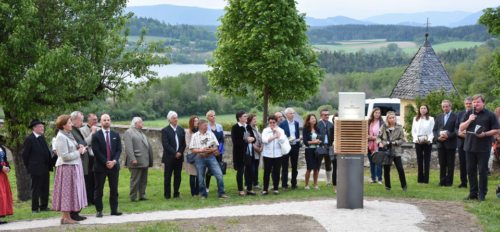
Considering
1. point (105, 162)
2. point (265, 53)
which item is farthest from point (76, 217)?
point (265, 53)

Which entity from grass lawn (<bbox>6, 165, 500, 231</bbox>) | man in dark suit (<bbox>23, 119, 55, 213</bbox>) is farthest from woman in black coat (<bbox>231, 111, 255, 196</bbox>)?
man in dark suit (<bbox>23, 119, 55, 213</bbox>)

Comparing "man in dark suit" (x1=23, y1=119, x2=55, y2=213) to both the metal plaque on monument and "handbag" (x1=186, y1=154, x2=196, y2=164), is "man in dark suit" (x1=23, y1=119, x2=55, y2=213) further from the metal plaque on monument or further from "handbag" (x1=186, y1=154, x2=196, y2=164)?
the metal plaque on monument

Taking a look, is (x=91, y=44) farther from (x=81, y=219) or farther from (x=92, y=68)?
(x=81, y=219)

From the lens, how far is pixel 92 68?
1898 centimetres

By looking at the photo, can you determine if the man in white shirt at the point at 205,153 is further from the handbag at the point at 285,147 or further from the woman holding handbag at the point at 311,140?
the woman holding handbag at the point at 311,140

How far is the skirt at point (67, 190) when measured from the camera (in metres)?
12.8

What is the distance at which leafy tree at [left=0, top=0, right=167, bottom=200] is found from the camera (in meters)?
17.7

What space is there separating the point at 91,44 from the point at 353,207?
930 centimetres

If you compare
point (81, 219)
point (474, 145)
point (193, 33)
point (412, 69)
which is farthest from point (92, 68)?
point (193, 33)

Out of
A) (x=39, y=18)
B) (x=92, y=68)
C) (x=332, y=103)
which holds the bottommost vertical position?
(x=332, y=103)

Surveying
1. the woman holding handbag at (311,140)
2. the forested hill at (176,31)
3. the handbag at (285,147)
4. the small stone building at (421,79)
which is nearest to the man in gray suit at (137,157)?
the handbag at (285,147)

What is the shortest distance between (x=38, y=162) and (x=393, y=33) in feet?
494

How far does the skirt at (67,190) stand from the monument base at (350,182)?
4.60 metres

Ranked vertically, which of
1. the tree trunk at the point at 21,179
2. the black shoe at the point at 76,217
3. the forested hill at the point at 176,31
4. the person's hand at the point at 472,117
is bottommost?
→ the tree trunk at the point at 21,179
